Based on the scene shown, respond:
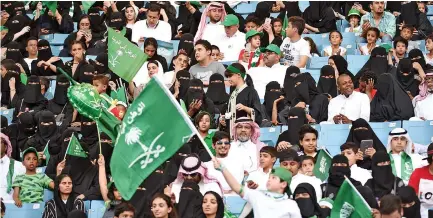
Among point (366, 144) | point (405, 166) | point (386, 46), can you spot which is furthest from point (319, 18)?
point (405, 166)

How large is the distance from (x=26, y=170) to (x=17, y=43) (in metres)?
4.50

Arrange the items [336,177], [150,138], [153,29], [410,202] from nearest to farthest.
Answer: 1. [150,138]
2. [410,202]
3. [336,177]
4. [153,29]

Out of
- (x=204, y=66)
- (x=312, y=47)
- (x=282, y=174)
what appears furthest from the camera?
(x=312, y=47)

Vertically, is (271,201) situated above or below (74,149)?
above

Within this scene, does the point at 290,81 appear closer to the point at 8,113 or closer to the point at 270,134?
the point at 270,134

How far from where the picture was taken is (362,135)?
1673 cm

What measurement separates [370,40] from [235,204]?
491cm

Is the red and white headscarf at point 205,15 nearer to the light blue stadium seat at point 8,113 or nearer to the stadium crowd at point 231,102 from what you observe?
the stadium crowd at point 231,102

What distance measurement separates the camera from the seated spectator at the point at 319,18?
2100 cm

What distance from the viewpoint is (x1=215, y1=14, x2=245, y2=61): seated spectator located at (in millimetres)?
20016

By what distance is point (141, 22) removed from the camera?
20.9 meters

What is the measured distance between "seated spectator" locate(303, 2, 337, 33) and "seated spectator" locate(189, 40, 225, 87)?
2255 millimetres

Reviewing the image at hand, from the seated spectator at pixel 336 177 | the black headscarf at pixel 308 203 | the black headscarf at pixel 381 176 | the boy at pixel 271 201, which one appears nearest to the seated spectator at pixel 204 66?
the black headscarf at pixel 381 176

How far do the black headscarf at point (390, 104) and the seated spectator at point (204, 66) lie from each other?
2246 mm
